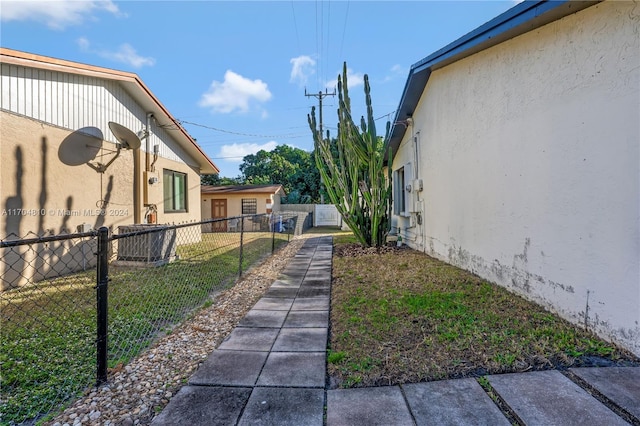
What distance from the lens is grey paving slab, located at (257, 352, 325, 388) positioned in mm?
2234

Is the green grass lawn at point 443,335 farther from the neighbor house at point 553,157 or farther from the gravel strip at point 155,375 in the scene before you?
the gravel strip at point 155,375

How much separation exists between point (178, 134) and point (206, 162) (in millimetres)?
2498

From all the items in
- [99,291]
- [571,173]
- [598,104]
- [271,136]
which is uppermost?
[271,136]

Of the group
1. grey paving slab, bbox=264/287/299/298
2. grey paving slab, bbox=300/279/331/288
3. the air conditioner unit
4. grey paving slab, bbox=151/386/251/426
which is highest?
the air conditioner unit

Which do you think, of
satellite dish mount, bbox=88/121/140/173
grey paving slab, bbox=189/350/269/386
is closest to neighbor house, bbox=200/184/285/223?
satellite dish mount, bbox=88/121/140/173

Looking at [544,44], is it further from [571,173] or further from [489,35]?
[571,173]

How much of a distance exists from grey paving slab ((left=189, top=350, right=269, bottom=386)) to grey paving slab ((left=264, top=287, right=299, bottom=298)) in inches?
74.1

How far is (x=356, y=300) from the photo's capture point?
4.14 metres

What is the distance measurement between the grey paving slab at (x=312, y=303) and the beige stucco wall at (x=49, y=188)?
4.50 metres

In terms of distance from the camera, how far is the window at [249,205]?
19.0m

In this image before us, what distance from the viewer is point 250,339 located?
3031mm

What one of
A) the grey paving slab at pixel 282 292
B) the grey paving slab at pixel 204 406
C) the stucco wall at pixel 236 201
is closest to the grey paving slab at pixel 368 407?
the grey paving slab at pixel 204 406

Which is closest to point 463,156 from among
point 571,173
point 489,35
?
point 489,35

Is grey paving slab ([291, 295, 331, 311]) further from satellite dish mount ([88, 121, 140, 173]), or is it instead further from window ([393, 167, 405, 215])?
window ([393, 167, 405, 215])
